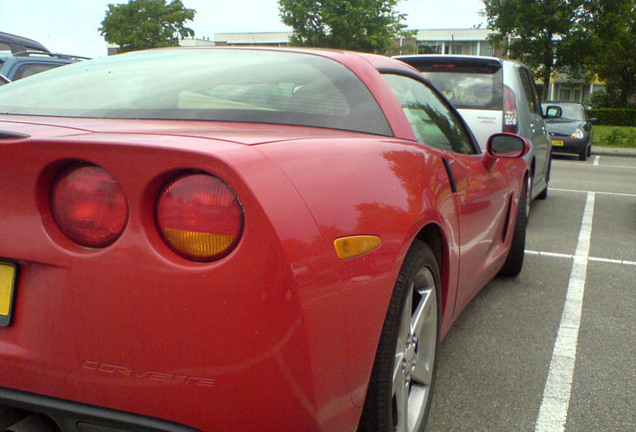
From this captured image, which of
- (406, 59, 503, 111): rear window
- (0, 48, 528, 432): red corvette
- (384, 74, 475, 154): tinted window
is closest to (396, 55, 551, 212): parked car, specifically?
(406, 59, 503, 111): rear window

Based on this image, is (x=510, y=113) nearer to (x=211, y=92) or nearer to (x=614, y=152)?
(x=211, y=92)

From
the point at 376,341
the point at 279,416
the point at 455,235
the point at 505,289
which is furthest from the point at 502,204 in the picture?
the point at 279,416

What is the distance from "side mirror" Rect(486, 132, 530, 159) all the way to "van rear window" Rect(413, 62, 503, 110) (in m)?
3.32

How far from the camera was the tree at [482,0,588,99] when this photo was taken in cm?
2956

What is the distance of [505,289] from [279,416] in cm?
329

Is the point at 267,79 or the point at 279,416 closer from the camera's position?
the point at 279,416

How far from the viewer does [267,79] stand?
256 cm

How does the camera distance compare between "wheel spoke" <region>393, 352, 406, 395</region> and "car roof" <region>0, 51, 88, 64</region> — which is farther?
"car roof" <region>0, 51, 88, 64</region>

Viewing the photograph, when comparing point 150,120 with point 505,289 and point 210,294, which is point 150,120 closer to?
point 210,294

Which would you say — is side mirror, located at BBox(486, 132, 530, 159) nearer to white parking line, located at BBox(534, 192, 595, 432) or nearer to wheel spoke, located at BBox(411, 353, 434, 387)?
white parking line, located at BBox(534, 192, 595, 432)

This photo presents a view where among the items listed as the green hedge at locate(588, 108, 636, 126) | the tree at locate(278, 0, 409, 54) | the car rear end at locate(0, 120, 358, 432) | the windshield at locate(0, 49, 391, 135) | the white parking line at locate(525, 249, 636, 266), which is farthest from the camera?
the tree at locate(278, 0, 409, 54)

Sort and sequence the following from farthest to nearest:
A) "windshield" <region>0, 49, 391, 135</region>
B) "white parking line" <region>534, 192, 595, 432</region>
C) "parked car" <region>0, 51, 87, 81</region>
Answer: "parked car" <region>0, 51, 87, 81</region> < "white parking line" <region>534, 192, 595, 432</region> < "windshield" <region>0, 49, 391, 135</region>

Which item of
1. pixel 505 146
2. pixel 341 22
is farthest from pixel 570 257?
pixel 341 22

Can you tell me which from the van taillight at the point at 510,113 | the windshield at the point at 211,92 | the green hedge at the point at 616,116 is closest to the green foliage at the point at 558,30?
the green hedge at the point at 616,116
